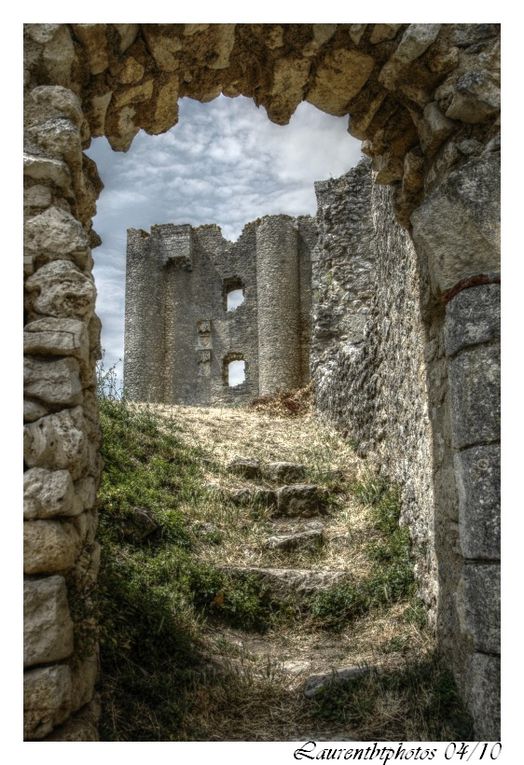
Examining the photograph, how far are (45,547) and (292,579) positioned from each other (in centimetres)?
322

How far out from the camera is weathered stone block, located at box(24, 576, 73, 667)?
2348 mm

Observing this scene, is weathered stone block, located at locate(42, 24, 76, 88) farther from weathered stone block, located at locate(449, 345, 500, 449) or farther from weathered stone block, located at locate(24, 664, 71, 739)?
weathered stone block, located at locate(24, 664, 71, 739)

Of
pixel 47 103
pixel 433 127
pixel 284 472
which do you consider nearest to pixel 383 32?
pixel 433 127

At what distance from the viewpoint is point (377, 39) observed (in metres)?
3.46

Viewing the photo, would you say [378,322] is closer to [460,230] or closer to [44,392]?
[460,230]

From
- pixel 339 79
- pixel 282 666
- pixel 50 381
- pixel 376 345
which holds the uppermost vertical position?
pixel 339 79

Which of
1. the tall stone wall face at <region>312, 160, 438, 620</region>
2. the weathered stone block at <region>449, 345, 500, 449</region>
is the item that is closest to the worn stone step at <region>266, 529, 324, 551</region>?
the tall stone wall face at <region>312, 160, 438, 620</region>

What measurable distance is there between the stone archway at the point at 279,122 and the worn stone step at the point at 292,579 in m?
1.43

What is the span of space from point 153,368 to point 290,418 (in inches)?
494

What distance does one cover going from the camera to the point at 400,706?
3377 mm

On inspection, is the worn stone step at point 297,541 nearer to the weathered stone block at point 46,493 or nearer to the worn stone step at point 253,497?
the worn stone step at point 253,497

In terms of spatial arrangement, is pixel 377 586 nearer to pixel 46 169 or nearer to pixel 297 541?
pixel 297 541

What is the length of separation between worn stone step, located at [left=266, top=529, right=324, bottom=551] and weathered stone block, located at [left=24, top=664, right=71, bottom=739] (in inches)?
143

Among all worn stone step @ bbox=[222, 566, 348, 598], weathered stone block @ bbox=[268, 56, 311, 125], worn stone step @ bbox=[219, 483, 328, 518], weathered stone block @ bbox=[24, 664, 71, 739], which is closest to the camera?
weathered stone block @ bbox=[24, 664, 71, 739]
